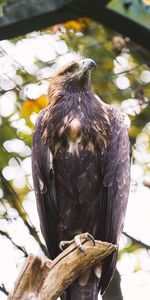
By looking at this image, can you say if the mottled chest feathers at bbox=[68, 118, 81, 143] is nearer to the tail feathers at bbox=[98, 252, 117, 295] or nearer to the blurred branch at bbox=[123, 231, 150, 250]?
the tail feathers at bbox=[98, 252, 117, 295]

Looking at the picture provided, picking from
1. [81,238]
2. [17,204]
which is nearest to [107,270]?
[81,238]

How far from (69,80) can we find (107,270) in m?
1.19

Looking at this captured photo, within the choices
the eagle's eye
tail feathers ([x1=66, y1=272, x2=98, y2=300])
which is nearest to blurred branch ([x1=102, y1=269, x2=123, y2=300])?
tail feathers ([x1=66, y1=272, x2=98, y2=300])

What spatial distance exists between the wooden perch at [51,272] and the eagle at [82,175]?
0.58 metres

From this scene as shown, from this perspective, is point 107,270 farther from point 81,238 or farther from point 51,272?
point 51,272

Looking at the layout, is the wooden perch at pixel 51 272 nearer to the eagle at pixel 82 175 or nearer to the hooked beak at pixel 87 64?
the eagle at pixel 82 175

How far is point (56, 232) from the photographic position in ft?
17.2

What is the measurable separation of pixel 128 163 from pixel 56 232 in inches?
24.1

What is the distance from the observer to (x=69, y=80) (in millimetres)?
5363

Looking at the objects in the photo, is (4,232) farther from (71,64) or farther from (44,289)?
(44,289)

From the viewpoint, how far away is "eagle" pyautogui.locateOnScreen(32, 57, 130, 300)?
5.03 meters

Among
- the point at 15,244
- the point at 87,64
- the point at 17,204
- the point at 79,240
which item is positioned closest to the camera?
the point at 79,240

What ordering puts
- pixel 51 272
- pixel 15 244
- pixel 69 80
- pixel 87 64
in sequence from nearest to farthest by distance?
pixel 51 272 < pixel 87 64 < pixel 69 80 < pixel 15 244

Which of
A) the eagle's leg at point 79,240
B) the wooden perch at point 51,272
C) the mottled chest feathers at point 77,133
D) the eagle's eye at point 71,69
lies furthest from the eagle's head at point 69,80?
the wooden perch at point 51,272
